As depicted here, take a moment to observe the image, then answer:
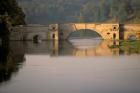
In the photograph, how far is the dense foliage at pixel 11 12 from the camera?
52.5 m

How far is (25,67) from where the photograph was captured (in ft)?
103

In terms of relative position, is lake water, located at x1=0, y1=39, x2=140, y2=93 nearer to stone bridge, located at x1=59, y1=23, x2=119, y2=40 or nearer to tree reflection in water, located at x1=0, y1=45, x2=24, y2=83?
tree reflection in water, located at x1=0, y1=45, x2=24, y2=83

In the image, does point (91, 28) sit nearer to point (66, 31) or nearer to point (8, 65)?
point (66, 31)

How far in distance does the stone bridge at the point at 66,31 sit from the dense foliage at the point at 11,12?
107cm

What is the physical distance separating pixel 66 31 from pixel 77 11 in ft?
187

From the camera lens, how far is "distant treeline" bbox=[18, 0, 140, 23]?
265 ft

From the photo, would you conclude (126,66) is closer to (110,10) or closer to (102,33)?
(102,33)

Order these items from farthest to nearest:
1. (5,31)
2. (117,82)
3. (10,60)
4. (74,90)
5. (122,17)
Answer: (122,17) < (5,31) < (10,60) < (117,82) < (74,90)

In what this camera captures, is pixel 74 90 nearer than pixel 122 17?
Yes

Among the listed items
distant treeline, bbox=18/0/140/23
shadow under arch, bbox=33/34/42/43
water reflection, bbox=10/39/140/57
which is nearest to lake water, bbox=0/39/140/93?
water reflection, bbox=10/39/140/57

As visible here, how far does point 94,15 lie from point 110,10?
7.50m

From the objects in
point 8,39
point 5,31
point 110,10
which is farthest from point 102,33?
point 110,10

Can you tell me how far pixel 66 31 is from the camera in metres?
62.5

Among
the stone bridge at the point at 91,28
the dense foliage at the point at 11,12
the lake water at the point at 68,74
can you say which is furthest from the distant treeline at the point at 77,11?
the lake water at the point at 68,74
